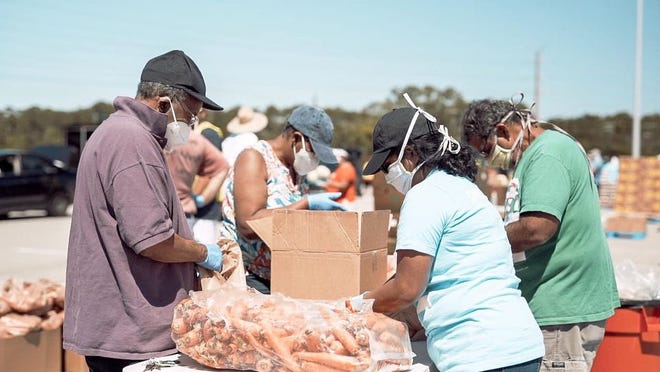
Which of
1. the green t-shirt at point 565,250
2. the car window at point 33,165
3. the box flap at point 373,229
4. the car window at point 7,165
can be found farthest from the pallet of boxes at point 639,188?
the box flap at point 373,229

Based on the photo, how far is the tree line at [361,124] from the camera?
37906mm

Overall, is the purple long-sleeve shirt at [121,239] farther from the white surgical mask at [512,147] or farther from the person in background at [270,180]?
the white surgical mask at [512,147]

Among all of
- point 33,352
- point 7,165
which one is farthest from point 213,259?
point 7,165

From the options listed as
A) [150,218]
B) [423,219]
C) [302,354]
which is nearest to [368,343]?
[302,354]

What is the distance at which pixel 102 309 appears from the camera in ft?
7.65

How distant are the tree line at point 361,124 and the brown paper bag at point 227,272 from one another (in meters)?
32.8

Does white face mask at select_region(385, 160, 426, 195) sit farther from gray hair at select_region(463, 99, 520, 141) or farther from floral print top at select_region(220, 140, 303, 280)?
floral print top at select_region(220, 140, 303, 280)

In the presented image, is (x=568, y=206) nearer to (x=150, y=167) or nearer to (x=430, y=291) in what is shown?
(x=430, y=291)

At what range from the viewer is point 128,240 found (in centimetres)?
225

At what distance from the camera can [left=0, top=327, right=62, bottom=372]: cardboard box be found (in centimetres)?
379

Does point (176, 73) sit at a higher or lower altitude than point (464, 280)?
higher

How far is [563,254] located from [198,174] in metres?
3.47

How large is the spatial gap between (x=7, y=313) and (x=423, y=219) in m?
2.81

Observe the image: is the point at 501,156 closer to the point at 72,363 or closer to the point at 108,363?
the point at 108,363
